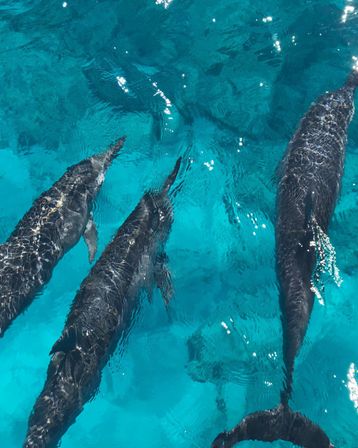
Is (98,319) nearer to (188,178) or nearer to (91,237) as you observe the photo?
(91,237)

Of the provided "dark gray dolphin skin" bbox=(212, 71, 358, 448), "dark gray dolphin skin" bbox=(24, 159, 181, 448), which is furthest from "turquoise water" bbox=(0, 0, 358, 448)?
"dark gray dolphin skin" bbox=(212, 71, 358, 448)

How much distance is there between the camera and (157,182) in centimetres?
1291

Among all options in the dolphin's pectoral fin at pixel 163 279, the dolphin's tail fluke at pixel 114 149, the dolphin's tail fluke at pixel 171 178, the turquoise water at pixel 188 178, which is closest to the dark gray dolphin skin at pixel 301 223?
the turquoise water at pixel 188 178

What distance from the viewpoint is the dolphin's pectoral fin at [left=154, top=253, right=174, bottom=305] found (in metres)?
10.9

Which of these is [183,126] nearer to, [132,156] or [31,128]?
[132,156]

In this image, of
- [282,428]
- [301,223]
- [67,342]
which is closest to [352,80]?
[301,223]

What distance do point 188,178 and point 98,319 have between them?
4.84 m

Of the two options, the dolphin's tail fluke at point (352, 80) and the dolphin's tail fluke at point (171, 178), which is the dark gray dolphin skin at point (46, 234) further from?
the dolphin's tail fluke at point (352, 80)

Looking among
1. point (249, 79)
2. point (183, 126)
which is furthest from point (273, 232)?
point (249, 79)

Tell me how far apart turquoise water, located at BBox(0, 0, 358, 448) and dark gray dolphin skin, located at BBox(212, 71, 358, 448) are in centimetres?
94

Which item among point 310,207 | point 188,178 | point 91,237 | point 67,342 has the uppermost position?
point 67,342

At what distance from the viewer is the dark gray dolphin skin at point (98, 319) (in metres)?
8.80

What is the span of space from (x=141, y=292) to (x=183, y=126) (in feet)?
17.3

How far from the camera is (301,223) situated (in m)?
10.5
